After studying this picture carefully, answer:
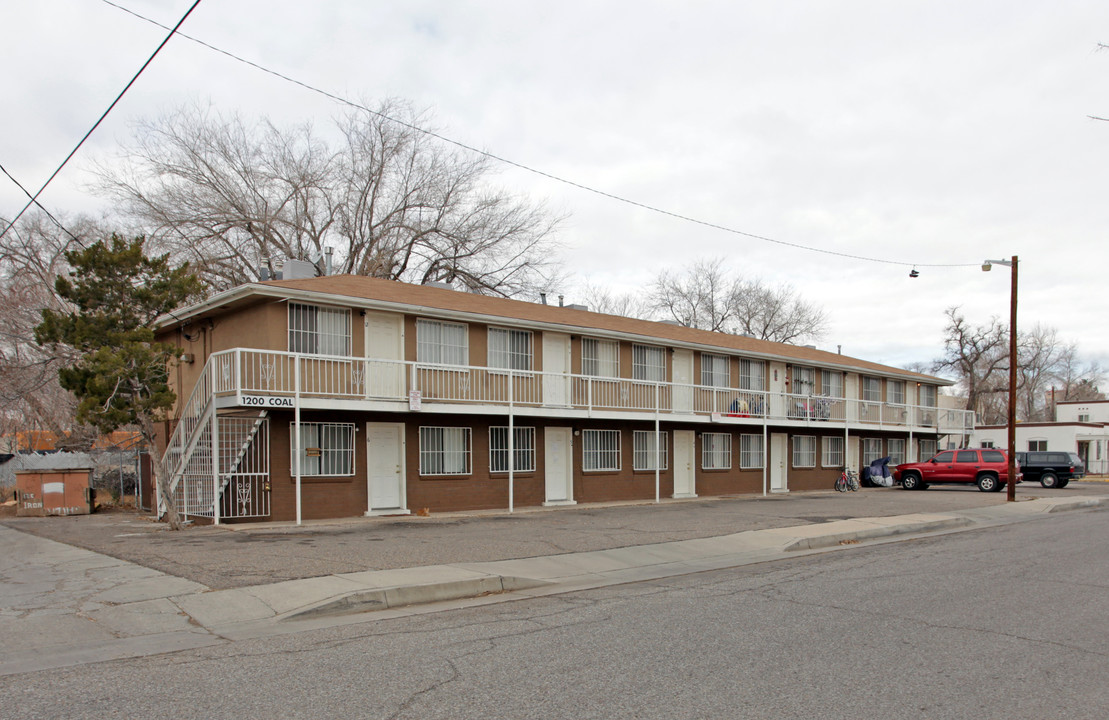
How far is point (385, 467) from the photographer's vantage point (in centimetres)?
1995

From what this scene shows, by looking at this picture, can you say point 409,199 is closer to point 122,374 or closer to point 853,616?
point 122,374

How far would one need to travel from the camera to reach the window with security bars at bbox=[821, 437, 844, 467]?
34.4 m

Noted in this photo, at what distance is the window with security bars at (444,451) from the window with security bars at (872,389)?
22443 mm

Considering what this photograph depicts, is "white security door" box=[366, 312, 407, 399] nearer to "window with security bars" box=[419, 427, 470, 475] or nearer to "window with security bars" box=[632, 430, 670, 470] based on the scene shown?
"window with security bars" box=[419, 427, 470, 475]

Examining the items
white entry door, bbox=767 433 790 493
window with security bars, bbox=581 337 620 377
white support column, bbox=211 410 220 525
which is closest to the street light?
white entry door, bbox=767 433 790 493

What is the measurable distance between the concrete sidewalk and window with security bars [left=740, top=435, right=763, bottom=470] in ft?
52.3

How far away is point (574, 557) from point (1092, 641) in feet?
23.4

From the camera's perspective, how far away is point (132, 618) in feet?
28.2

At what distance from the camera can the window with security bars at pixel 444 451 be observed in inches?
815

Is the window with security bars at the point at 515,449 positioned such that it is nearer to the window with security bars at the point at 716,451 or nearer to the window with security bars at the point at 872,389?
→ the window with security bars at the point at 716,451

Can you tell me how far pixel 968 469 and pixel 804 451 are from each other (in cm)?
631

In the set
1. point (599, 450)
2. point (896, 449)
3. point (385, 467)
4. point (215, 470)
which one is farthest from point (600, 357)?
point (896, 449)

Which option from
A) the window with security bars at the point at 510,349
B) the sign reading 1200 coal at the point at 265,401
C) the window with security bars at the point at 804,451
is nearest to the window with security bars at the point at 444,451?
the window with security bars at the point at 510,349

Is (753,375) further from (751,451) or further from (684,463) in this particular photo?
(684,463)
